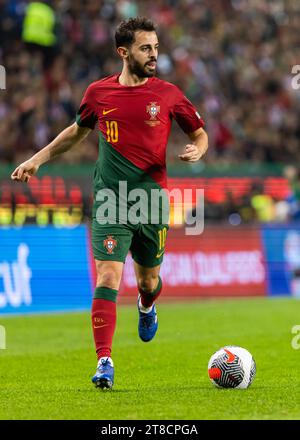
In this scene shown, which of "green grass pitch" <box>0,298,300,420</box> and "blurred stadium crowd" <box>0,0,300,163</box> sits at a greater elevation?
"blurred stadium crowd" <box>0,0,300,163</box>

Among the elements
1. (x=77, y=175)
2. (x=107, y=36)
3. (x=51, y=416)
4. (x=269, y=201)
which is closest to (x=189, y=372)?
(x=51, y=416)

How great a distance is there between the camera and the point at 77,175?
1819 centimetres

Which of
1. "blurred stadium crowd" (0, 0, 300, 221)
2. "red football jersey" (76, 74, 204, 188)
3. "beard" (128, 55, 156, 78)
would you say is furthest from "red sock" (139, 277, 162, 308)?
"blurred stadium crowd" (0, 0, 300, 221)

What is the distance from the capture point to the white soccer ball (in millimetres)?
7820

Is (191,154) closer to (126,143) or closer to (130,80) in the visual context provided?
(126,143)

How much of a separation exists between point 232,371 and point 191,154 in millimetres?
1642

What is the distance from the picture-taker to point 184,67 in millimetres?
24328

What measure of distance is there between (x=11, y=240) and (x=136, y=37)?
8.90 metres

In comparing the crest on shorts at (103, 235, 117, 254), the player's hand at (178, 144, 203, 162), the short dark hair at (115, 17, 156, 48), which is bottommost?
A: the crest on shorts at (103, 235, 117, 254)

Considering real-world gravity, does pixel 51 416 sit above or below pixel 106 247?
below

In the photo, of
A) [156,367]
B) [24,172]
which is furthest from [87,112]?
[156,367]

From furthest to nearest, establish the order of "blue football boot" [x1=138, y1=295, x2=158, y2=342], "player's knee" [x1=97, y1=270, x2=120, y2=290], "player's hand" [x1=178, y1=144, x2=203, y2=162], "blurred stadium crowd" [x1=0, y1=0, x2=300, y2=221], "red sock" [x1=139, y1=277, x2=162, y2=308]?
"blurred stadium crowd" [x1=0, y1=0, x2=300, y2=221]
"blue football boot" [x1=138, y1=295, x2=158, y2=342]
"red sock" [x1=139, y1=277, x2=162, y2=308]
"player's knee" [x1=97, y1=270, x2=120, y2=290]
"player's hand" [x1=178, y1=144, x2=203, y2=162]

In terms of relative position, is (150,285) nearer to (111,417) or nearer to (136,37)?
(136,37)

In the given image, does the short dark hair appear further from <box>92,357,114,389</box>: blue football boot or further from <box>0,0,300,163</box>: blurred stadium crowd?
<box>0,0,300,163</box>: blurred stadium crowd
